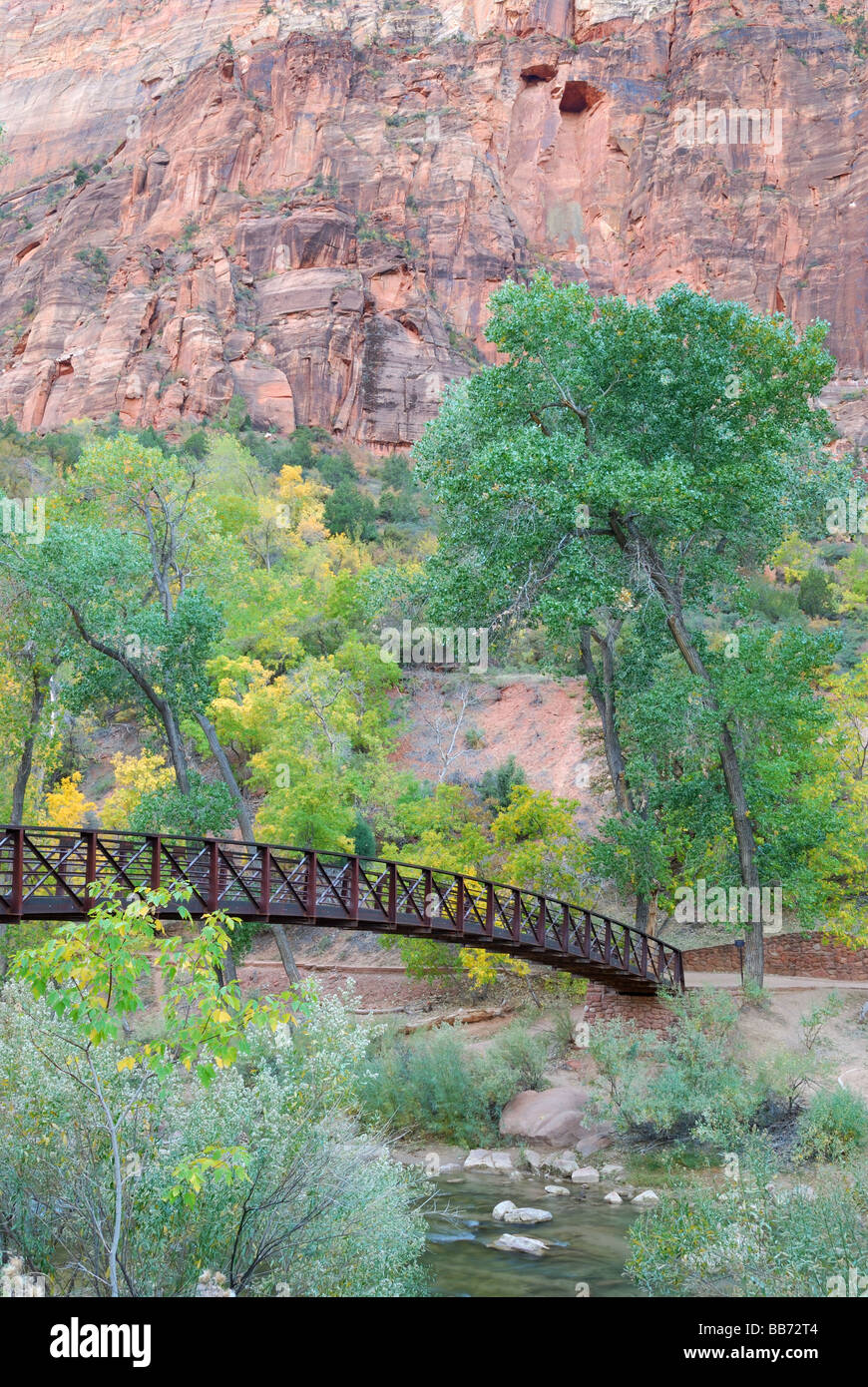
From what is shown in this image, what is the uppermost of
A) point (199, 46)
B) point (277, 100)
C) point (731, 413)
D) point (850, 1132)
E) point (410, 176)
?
point (199, 46)

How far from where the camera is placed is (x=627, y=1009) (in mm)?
21656

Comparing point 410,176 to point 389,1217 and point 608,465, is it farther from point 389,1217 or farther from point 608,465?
point 389,1217

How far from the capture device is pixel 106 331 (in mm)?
75438

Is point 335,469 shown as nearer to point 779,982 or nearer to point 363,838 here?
point 363,838

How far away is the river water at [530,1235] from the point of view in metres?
12.4

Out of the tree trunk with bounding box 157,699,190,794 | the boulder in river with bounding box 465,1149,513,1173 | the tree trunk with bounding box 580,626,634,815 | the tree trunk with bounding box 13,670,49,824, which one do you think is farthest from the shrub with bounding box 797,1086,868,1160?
the tree trunk with bounding box 13,670,49,824

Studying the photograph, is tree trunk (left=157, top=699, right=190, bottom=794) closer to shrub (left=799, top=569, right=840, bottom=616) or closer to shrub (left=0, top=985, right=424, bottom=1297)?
shrub (left=0, top=985, right=424, bottom=1297)

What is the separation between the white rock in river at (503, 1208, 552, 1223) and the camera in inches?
596

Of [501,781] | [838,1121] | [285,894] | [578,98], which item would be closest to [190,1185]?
[285,894]

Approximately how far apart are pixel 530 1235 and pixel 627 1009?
771 cm

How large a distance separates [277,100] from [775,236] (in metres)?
41.0

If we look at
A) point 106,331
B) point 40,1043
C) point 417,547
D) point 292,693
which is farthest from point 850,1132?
point 106,331

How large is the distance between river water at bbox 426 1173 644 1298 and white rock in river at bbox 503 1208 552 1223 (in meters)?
0.14

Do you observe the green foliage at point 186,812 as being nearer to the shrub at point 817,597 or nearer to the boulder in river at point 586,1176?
the boulder in river at point 586,1176
